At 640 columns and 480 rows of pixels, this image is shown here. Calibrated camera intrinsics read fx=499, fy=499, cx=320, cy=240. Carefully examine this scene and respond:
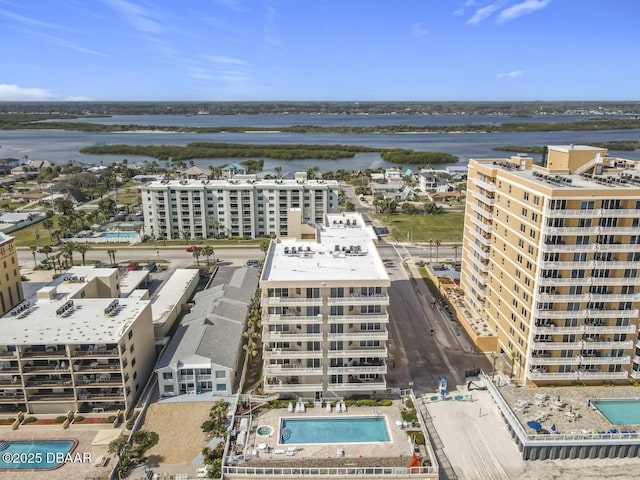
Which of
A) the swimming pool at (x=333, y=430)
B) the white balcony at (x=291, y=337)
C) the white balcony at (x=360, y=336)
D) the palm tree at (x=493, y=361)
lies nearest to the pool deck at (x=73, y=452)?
the swimming pool at (x=333, y=430)

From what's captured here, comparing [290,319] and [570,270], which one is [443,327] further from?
[290,319]

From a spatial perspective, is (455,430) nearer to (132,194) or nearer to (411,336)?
(411,336)

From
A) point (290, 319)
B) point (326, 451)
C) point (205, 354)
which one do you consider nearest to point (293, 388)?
point (290, 319)

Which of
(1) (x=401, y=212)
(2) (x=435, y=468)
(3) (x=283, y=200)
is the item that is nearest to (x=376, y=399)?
(2) (x=435, y=468)

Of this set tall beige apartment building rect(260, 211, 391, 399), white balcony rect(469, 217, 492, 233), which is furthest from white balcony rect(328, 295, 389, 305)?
white balcony rect(469, 217, 492, 233)

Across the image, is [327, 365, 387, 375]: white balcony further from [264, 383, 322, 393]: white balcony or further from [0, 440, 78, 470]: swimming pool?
[0, 440, 78, 470]: swimming pool

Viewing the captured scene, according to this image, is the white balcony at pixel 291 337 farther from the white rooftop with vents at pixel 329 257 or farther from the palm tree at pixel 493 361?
the palm tree at pixel 493 361
